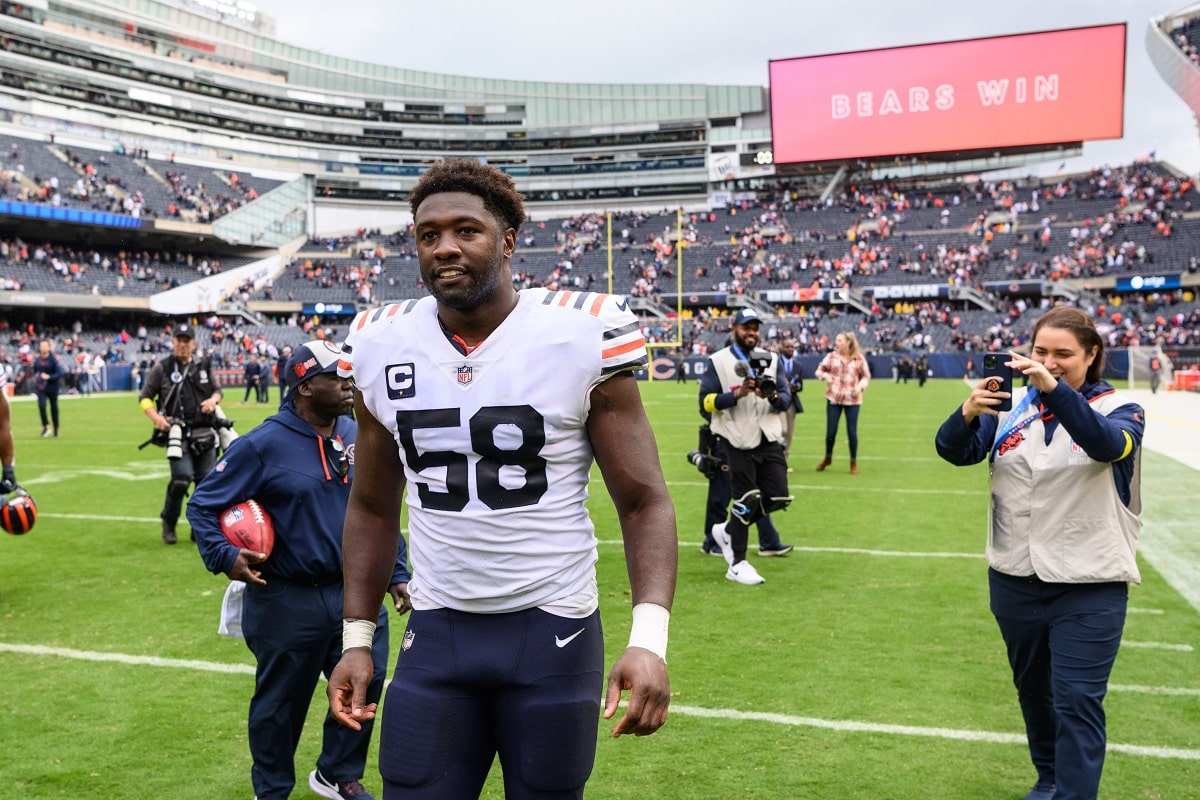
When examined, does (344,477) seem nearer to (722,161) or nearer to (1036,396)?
(1036,396)

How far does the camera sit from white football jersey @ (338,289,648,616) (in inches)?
89.9

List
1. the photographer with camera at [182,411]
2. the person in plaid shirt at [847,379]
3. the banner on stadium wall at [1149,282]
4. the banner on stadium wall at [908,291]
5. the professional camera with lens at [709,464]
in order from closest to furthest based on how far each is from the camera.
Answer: the professional camera with lens at [709,464] < the photographer with camera at [182,411] < the person in plaid shirt at [847,379] < the banner on stadium wall at [1149,282] < the banner on stadium wall at [908,291]

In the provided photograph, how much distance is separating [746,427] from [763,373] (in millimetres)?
493

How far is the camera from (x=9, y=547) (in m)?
8.97

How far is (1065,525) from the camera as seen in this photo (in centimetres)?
352

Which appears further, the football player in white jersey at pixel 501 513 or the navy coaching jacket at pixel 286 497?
the navy coaching jacket at pixel 286 497

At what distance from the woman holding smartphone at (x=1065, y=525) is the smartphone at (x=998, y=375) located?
0.07 feet

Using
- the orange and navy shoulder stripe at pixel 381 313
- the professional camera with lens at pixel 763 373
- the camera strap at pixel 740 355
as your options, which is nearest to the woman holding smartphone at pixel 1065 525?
the orange and navy shoulder stripe at pixel 381 313

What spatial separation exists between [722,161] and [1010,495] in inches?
2984

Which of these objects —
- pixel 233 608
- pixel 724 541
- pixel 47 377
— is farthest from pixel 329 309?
pixel 233 608

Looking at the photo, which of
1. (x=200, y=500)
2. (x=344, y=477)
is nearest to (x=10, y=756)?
(x=200, y=500)

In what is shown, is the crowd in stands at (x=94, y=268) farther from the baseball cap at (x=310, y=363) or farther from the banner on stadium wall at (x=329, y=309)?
the baseball cap at (x=310, y=363)

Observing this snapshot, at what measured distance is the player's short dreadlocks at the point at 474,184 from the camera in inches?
95.8

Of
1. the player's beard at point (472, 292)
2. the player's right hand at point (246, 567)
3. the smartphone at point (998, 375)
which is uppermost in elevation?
the player's beard at point (472, 292)
